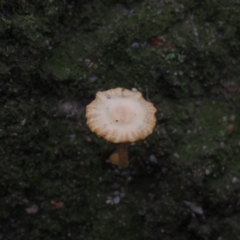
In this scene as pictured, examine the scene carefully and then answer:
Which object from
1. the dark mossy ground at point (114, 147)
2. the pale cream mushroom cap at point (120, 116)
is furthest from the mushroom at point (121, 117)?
the dark mossy ground at point (114, 147)

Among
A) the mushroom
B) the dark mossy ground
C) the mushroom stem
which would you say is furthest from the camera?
the dark mossy ground

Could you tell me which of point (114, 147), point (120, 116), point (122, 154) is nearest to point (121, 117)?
point (120, 116)

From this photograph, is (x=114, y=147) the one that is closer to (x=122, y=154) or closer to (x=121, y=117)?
(x=122, y=154)

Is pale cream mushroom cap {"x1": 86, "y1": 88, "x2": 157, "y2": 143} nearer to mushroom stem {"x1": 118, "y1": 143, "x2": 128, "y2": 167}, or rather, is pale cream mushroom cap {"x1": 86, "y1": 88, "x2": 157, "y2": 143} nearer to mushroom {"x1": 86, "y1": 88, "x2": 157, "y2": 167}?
mushroom {"x1": 86, "y1": 88, "x2": 157, "y2": 167}

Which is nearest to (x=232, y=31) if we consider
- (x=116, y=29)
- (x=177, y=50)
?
(x=177, y=50)

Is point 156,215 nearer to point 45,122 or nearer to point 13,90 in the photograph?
point 45,122

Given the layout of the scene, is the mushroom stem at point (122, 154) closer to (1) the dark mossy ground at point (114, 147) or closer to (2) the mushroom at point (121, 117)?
(2) the mushroom at point (121, 117)

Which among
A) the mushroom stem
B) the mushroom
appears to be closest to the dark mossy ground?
the mushroom stem
